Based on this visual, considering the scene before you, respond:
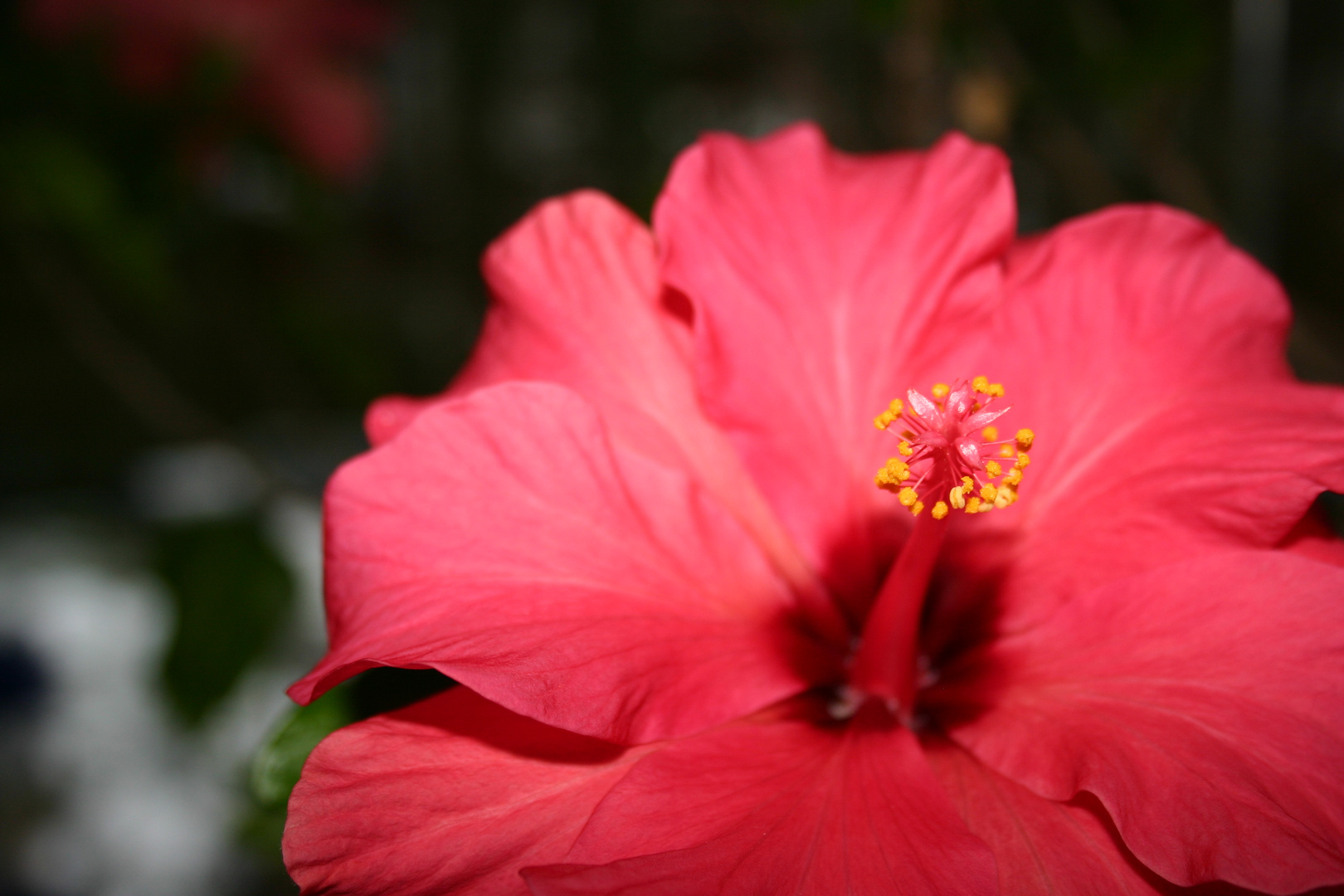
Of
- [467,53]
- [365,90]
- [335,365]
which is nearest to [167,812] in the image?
[335,365]

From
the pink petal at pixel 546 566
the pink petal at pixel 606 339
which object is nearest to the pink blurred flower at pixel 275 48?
the pink petal at pixel 606 339

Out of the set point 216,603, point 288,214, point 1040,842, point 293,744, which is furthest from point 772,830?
point 288,214

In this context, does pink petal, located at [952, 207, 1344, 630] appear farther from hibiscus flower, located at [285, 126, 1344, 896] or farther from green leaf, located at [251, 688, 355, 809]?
green leaf, located at [251, 688, 355, 809]

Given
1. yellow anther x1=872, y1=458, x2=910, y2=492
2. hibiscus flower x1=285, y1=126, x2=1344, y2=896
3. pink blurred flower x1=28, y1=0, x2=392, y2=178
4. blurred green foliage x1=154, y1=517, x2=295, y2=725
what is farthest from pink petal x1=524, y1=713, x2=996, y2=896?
pink blurred flower x1=28, y1=0, x2=392, y2=178

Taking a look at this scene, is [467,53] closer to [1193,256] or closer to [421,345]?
[421,345]

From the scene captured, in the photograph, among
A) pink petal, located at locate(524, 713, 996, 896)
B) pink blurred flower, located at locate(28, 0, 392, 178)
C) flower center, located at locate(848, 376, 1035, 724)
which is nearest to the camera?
pink petal, located at locate(524, 713, 996, 896)
